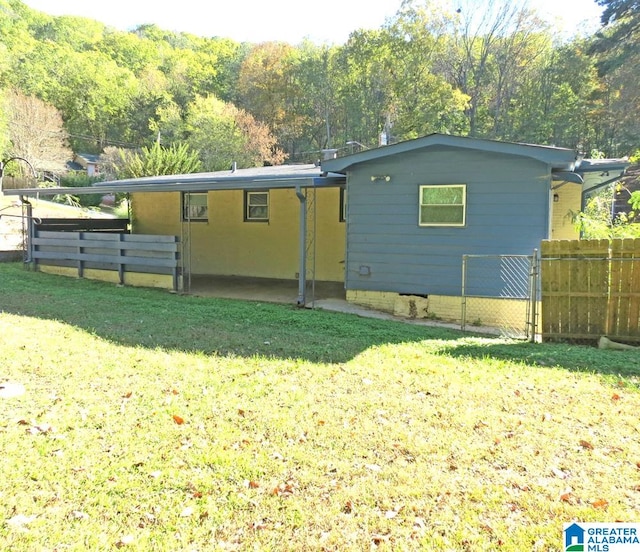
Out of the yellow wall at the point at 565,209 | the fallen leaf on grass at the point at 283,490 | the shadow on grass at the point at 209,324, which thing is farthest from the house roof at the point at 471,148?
the fallen leaf on grass at the point at 283,490

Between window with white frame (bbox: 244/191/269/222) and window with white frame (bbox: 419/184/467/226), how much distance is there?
5028mm

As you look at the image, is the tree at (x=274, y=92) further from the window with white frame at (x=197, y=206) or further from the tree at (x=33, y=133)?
the window with white frame at (x=197, y=206)

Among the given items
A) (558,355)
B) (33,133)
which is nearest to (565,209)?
(558,355)

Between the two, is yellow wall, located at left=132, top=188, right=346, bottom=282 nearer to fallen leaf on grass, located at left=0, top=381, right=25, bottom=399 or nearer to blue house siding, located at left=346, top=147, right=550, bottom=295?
blue house siding, located at left=346, top=147, right=550, bottom=295

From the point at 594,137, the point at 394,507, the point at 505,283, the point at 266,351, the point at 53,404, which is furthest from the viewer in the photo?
the point at 594,137

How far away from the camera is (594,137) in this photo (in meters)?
33.7

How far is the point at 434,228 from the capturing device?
8.55 meters

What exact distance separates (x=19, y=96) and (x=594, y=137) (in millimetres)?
43833

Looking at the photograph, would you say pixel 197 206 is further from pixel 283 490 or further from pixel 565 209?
pixel 283 490

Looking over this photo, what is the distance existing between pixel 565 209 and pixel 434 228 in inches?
170

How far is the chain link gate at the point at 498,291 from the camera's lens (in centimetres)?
811

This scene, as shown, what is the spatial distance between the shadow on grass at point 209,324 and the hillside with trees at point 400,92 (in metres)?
22.2


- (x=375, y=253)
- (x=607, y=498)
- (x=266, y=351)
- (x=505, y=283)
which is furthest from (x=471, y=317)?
(x=607, y=498)

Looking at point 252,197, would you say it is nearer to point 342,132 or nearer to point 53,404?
point 53,404
